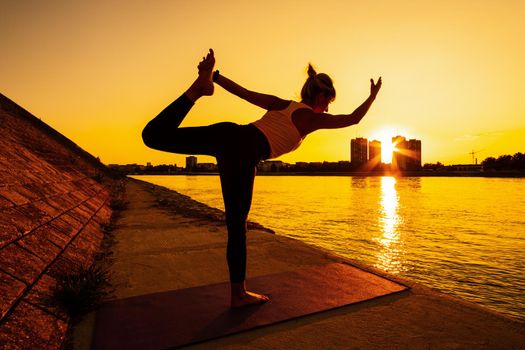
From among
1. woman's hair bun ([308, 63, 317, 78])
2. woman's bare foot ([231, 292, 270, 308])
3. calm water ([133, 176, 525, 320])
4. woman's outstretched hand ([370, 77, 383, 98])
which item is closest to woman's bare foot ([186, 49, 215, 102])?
woman's hair bun ([308, 63, 317, 78])

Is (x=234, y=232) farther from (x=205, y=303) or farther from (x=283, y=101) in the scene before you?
(x=283, y=101)

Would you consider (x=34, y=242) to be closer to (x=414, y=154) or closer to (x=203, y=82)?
(x=203, y=82)

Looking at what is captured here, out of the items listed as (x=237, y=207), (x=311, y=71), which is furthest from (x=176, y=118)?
(x=311, y=71)

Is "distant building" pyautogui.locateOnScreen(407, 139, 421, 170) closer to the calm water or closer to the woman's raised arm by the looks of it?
the calm water

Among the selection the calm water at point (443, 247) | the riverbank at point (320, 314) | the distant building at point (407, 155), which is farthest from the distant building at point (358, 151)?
the riverbank at point (320, 314)

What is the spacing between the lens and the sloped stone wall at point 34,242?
2152 mm

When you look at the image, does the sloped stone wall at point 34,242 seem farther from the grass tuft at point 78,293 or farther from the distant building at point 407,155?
the distant building at point 407,155

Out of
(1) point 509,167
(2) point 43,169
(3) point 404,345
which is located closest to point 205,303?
(3) point 404,345

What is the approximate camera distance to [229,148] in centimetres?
253

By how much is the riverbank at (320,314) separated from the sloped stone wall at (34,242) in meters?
0.31

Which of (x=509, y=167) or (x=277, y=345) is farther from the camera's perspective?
(x=509, y=167)

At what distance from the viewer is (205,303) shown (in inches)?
119

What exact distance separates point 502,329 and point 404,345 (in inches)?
34.7

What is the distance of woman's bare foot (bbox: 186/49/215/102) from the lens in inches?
86.6
